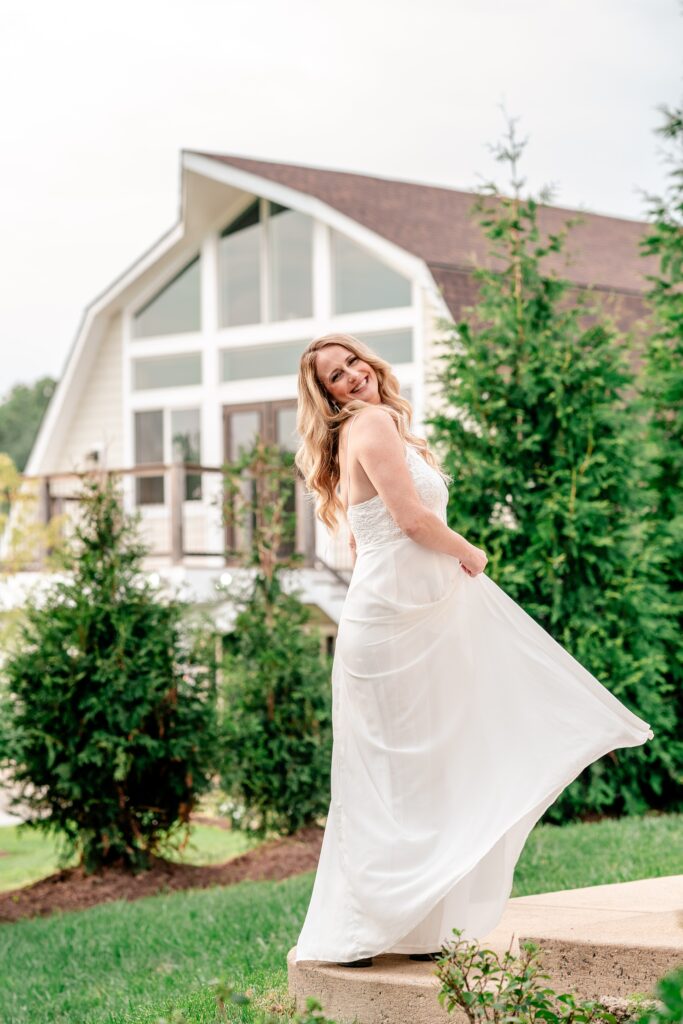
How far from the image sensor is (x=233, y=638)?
10.8 m

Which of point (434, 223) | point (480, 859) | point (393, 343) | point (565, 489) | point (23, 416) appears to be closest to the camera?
point (480, 859)

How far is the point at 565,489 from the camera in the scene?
1027cm

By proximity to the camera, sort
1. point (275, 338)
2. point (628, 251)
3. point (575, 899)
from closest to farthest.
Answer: point (575, 899) < point (275, 338) < point (628, 251)

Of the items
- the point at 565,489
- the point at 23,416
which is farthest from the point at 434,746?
the point at 23,416

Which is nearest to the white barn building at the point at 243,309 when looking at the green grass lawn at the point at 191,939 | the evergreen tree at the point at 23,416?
the green grass lawn at the point at 191,939

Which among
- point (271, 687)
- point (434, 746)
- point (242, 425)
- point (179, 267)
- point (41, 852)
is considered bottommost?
point (41, 852)

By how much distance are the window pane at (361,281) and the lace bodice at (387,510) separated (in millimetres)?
15969

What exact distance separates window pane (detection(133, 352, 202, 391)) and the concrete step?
61.5 feet

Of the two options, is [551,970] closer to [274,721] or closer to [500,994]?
[500,994]

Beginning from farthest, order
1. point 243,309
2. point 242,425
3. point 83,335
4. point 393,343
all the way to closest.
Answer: point 83,335
point 243,309
point 242,425
point 393,343

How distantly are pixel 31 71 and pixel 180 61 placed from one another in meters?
3.74

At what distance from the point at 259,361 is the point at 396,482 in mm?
17979

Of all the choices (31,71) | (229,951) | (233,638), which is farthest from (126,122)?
(229,951)

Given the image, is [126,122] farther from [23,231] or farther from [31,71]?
[23,231]
